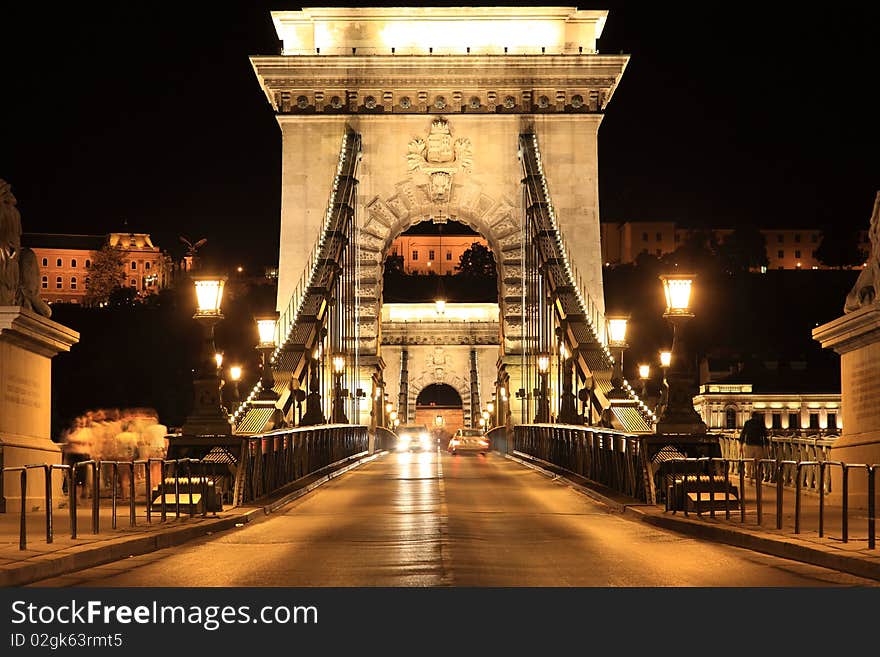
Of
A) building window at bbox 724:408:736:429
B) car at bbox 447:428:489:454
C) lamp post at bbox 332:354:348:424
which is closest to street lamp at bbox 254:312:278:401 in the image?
lamp post at bbox 332:354:348:424

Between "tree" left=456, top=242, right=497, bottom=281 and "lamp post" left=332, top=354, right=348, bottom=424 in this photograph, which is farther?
"tree" left=456, top=242, right=497, bottom=281

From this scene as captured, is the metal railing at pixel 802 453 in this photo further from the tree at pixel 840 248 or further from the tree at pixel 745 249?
the tree at pixel 745 249

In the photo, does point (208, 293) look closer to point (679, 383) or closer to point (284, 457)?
point (284, 457)

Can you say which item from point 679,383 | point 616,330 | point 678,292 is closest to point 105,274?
point 616,330

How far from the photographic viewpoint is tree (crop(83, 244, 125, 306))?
599 feet

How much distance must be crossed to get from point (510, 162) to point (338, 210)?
7.47 metres

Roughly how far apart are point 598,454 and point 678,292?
6.46 metres

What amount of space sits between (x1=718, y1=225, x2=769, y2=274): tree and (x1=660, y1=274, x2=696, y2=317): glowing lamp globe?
165096 mm

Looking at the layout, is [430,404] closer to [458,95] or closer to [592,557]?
[458,95]

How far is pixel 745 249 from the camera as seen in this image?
185m

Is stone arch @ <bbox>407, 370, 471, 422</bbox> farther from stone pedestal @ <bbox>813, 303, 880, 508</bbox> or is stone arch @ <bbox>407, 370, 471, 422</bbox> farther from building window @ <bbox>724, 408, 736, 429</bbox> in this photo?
stone pedestal @ <bbox>813, 303, 880, 508</bbox>

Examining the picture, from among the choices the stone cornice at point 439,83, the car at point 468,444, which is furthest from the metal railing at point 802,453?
the car at point 468,444

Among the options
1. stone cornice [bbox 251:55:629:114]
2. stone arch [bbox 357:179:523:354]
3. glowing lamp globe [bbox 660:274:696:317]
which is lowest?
glowing lamp globe [bbox 660:274:696:317]

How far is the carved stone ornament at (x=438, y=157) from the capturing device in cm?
5534
